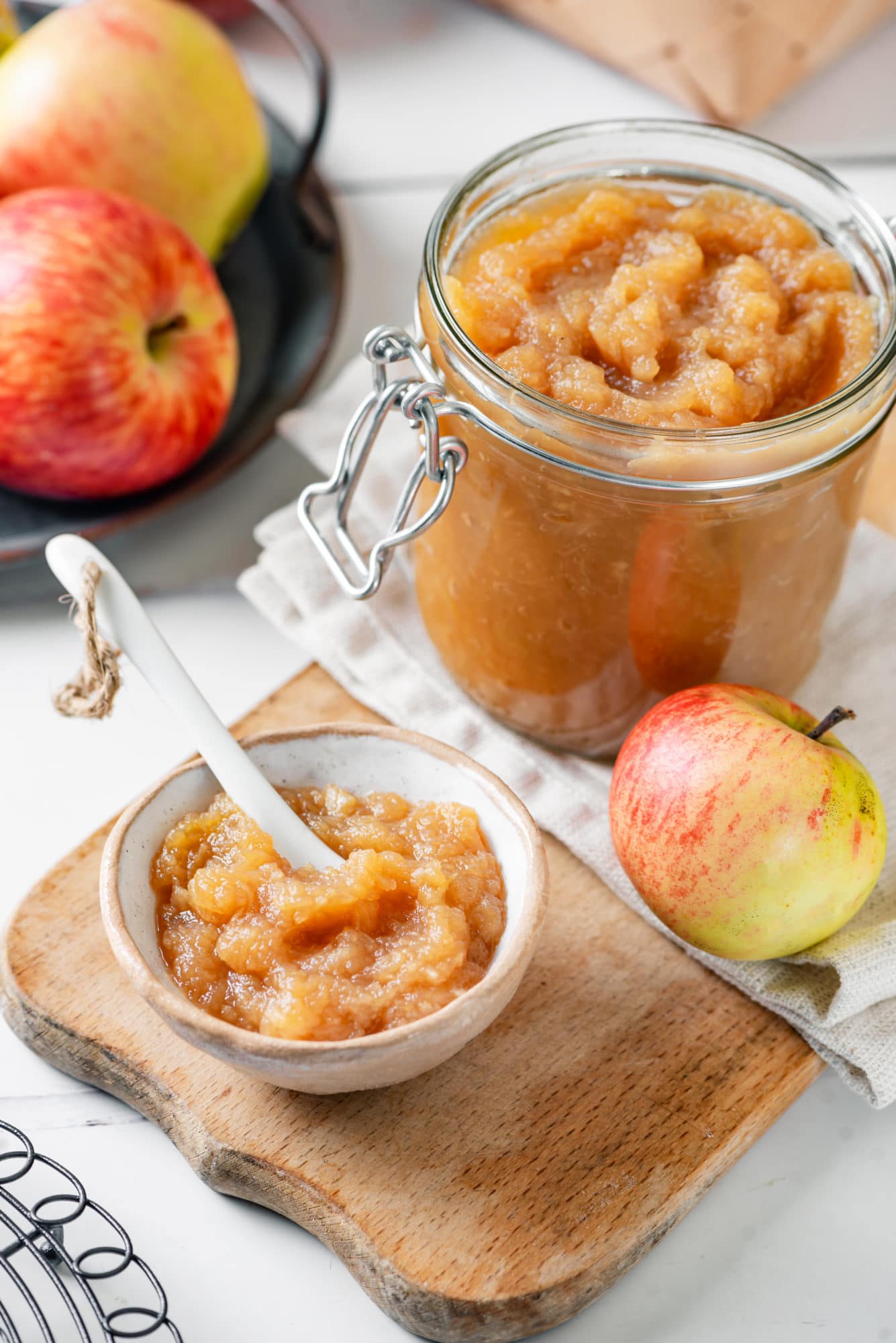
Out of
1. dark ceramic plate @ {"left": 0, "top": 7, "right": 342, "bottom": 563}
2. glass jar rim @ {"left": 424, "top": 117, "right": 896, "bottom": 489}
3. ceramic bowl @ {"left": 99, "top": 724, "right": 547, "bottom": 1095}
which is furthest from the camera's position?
dark ceramic plate @ {"left": 0, "top": 7, "right": 342, "bottom": 563}

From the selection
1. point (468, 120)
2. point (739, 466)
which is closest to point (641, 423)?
point (739, 466)

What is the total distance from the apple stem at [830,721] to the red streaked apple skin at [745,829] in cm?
1

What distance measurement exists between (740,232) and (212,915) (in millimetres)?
799

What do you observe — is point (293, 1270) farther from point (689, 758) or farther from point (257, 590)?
point (257, 590)

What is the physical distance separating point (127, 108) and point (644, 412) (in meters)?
0.91

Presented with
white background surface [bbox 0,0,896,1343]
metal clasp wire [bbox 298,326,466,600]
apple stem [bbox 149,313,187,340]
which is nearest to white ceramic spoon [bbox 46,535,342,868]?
metal clasp wire [bbox 298,326,466,600]

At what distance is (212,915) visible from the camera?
3.43 ft

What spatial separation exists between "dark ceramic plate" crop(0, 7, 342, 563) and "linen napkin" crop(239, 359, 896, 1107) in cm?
6

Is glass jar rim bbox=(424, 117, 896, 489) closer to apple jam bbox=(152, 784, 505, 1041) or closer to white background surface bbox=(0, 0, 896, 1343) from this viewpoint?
apple jam bbox=(152, 784, 505, 1041)

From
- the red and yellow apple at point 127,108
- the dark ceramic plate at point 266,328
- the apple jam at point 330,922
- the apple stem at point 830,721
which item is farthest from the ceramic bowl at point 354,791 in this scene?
the red and yellow apple at point 127,108

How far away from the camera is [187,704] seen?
3.70ft

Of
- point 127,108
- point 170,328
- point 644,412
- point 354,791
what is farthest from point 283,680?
point 127,108

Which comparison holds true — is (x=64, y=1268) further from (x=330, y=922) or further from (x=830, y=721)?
(x=830, y=721)

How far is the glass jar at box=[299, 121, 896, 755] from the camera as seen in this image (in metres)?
1.10
